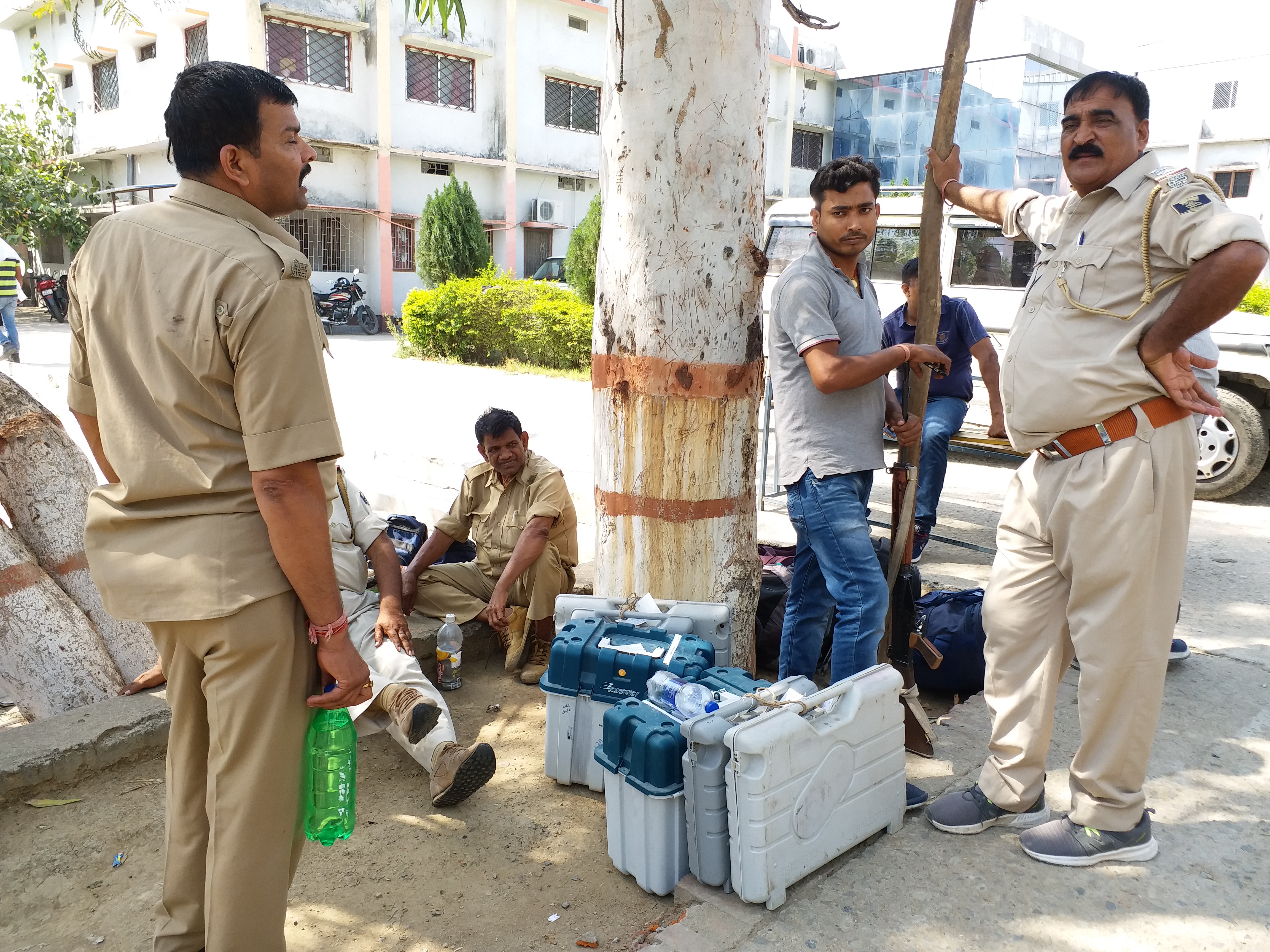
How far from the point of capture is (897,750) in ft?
8.43

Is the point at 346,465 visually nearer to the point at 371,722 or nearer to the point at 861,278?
the point at 371,722

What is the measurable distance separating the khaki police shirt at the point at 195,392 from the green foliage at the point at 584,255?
1578 centimetres

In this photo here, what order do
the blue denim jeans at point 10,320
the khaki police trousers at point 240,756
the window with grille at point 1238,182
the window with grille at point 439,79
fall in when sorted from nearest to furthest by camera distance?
the khaki police trousers at point 240,756 < the blue denim jeans at point 10,320 < the window with grille at point 439,79 < the window with grille at point 1238,182

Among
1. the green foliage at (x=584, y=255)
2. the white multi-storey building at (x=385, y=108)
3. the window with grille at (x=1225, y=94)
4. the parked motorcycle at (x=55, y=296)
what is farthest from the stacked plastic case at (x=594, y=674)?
the window with grille at (x=1225, y=94)

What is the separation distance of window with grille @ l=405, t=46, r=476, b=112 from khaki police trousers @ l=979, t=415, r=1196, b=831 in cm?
2202

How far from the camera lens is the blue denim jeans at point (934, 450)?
517 centimetres

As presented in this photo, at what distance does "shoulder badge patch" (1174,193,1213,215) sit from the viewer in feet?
7.14

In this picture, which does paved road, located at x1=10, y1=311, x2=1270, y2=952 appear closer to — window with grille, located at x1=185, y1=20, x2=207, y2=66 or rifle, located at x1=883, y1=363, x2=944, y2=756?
rifle, located at x1=883, y1=363, x2=944, y2=756

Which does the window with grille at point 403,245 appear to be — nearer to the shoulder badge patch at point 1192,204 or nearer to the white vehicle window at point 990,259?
the white vehicle window at point 990,259

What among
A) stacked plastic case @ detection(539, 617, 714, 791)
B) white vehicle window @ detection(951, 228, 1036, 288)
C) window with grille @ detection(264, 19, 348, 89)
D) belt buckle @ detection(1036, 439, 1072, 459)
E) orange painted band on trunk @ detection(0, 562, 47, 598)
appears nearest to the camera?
belt buckle @ detection(1036, 439, 1072, 459)

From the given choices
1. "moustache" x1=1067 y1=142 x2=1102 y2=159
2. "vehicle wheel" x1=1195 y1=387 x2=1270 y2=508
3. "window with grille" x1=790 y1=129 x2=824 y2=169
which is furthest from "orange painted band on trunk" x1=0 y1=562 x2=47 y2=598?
"window with grille" x1=790 y1=129 x2=824 y2=169

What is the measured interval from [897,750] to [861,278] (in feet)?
5.13

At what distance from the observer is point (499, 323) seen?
46.9 feet

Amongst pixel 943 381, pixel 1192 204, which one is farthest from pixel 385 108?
pixel 1192 204
